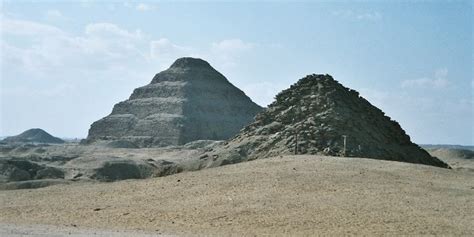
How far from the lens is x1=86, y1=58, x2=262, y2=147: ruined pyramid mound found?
9499 centimetres

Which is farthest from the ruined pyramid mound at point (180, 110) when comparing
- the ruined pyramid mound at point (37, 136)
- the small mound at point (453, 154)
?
the ruined pyramid mound at point (37, 136)

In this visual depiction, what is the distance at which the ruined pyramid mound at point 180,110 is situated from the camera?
3740 inches

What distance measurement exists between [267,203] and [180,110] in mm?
87112

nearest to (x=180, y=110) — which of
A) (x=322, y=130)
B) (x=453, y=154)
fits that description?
(x=453, y=154)

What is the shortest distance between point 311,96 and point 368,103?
3.45m

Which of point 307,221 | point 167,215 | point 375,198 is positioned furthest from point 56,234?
point 375,198

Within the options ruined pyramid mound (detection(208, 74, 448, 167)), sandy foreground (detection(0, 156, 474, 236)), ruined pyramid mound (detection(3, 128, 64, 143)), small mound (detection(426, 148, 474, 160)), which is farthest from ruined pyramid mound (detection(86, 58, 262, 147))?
sandy foreground (detection(0, 156, 474, 236))

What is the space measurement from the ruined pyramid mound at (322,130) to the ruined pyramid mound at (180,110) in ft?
200

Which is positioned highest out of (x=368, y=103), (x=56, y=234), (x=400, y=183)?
(x=368, y=103)

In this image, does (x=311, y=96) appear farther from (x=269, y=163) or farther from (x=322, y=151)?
(x=269, y=163)

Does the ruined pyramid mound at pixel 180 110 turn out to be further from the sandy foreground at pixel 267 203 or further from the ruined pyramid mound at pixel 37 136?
the sandy foreground at pixel 267 203

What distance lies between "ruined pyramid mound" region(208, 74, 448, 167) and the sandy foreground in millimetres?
4421

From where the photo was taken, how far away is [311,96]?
29.0 m

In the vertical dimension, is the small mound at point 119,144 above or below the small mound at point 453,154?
above
